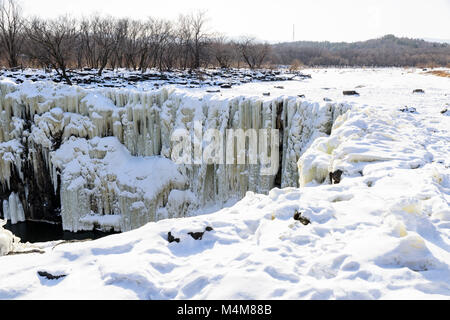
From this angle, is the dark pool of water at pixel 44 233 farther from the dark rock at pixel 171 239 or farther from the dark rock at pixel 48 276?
the dark rock at pixel 48 276

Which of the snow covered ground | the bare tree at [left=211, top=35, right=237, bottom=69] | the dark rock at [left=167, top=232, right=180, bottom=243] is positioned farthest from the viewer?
the bare tree at [left=211, top=35, right=237, bottom=69]

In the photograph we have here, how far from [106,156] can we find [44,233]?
4.52 metres

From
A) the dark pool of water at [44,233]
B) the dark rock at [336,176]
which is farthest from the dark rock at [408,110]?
the dark pool of water at [44,233]

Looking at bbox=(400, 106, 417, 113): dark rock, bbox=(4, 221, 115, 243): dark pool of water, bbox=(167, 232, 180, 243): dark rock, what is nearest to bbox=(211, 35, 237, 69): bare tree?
bbox=(4, 221, 115, 243): dark pool of water

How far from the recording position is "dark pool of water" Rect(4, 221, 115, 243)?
1523cm

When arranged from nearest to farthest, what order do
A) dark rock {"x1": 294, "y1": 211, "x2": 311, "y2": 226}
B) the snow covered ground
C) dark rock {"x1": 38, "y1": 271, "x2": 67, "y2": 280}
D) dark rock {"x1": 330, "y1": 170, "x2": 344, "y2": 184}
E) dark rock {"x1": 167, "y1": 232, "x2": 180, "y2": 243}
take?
the snow covered ground
dark rock {"x1": 38, "y1": 271, "x2": 67, "y2": 280}
dark rock {"x1": 167, "y1": 232, "x2": 180, "y2": 243}
dark rock {"x1": 294, "y1": 211, "x2": 311, "y2": 226}
dark rock {"x1": 330, "y1": 170, "x2": 344, "y2": 184}

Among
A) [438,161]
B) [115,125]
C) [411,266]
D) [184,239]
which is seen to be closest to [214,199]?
[115,125]

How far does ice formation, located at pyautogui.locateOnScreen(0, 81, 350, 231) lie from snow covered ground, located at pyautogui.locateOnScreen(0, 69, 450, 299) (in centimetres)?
829

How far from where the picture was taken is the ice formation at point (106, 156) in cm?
1420

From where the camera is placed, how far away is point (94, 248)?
4.03m

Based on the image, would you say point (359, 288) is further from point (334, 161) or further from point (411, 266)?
point (334, 161)

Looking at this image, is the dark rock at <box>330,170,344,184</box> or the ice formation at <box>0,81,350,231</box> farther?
the ice formation at <box>0,81,350,231</box>

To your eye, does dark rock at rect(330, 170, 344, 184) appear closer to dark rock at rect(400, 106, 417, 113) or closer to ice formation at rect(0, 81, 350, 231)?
dark rock at rect(400, 106, 417, 113)

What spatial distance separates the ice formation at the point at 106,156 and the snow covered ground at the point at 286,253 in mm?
8294
